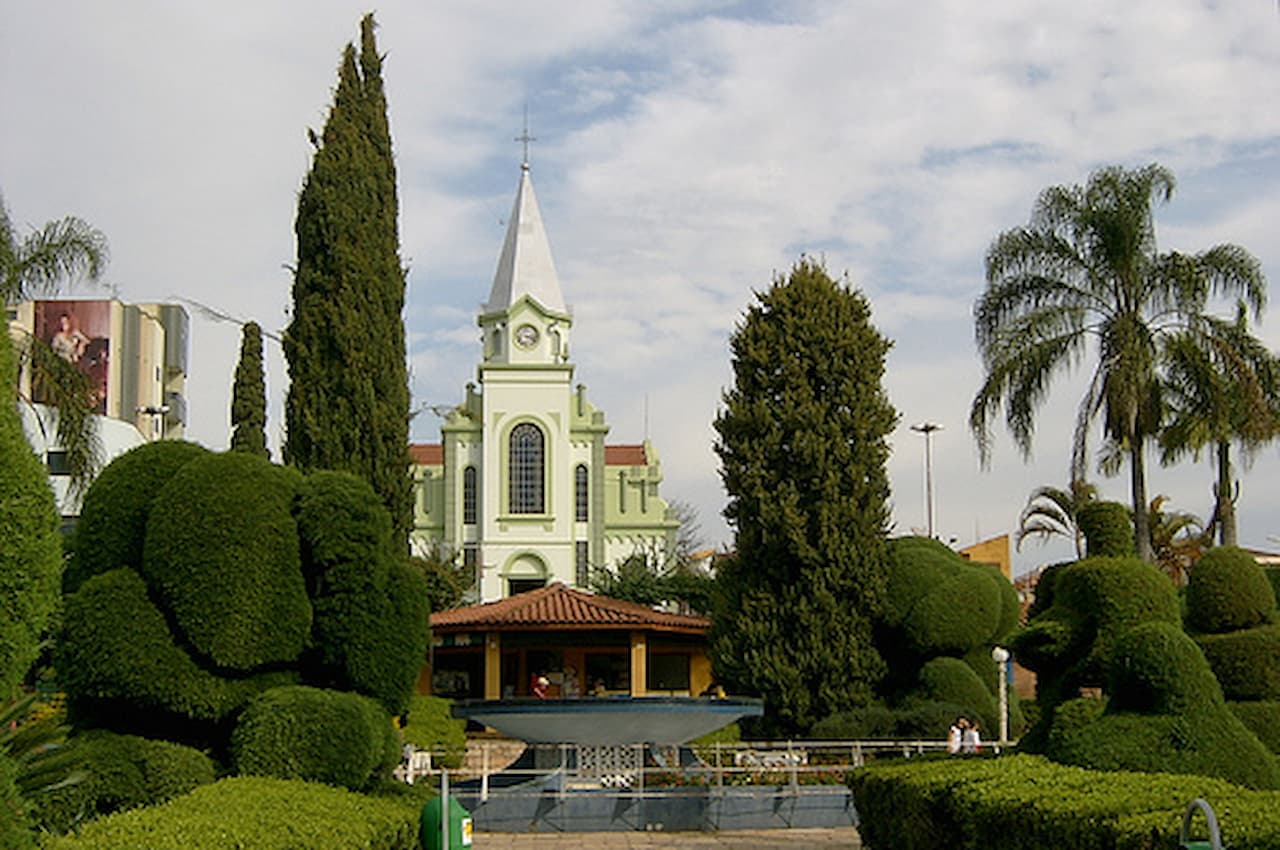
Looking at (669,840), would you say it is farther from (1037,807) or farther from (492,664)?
(492,664)

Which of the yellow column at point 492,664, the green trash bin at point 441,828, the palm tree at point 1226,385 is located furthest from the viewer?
the yellow column at point 492,664

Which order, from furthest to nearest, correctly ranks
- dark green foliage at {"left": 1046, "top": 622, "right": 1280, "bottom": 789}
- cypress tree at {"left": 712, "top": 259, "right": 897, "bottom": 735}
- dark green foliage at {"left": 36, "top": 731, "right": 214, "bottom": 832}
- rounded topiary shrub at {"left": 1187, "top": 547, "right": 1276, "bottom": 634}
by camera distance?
cypress tree at {"left": 712, "top": 259, "right": 897, "bottom": 735}, rounded topiary shrub at {"left": 1187, "top": 547, "right": 1276, "bottom": 634}, dark green foliage at {"left": 1046, "top": 622, "right": 1280, "bottom": 789}, dark green foliage at {"left": 36, "top": 731, "right": 214, "bottom": 832}

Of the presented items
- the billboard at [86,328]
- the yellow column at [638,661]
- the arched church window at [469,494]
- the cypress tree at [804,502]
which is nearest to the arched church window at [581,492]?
the arched church window at [469,494]

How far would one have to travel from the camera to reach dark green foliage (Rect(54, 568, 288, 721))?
1017 cm

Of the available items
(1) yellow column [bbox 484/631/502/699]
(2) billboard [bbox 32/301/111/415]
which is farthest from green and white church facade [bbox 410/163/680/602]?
(1) yellow column [bbox 484/631/502/699]

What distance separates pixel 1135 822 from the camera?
26.3ft

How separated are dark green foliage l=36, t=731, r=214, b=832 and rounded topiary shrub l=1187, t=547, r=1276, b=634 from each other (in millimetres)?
11165

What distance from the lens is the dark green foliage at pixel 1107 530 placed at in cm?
1455

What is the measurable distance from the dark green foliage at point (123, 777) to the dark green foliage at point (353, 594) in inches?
56.8

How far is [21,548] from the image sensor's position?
6020mm

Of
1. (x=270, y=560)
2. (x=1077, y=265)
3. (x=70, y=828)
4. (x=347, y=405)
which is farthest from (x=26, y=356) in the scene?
(x=1077, y=265)

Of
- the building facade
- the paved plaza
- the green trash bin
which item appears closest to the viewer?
the green trash bin

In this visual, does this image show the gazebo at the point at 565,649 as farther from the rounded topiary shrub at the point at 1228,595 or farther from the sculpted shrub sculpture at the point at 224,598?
the sculpted shrub sculpture at the point at 224,598

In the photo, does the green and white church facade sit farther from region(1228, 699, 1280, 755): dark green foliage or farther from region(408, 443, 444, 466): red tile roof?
region(1228, 699, 1280, 755): dark green foliage
